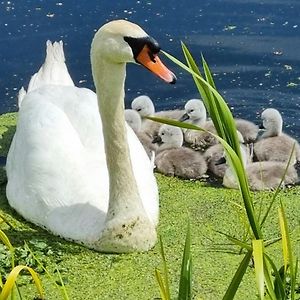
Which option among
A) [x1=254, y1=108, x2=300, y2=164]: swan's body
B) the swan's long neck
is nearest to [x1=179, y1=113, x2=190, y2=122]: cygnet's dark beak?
[x1=254, y1=108, x2=300, y2=164]: swan's body

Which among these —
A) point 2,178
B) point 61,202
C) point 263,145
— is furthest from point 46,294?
point 263,145

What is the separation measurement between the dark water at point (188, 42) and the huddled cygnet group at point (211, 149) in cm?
49

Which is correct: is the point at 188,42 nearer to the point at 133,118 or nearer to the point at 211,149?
the point at 133,118

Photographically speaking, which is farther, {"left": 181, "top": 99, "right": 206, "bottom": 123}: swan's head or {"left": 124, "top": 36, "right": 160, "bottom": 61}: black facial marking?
{"left": 181, "top": 99, "right": 206, "bottom": 123}: swan's head

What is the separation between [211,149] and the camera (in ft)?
20.1

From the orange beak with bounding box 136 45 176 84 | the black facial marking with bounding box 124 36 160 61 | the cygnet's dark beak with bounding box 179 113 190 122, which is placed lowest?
the cygnet's dark beak with bounding box 179 113 190 122

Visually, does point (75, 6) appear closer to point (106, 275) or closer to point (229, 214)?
point (229, 214)

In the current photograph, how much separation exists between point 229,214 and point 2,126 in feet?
7.64

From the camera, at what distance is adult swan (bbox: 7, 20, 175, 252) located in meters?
4.47

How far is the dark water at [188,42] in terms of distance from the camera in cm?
731

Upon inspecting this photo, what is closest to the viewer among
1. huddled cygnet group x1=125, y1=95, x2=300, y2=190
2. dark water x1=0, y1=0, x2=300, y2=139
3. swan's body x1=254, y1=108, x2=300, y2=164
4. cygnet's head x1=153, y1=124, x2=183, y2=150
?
huddled cygnet group x1=125, y1=95, x2=300, y2=190

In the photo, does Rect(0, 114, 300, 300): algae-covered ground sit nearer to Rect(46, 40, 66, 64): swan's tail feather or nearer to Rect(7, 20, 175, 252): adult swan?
Rect(7, 20, 175, 252): adult swan

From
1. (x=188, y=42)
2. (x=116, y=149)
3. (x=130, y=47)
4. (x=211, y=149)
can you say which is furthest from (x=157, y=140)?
(x=130, y=47)

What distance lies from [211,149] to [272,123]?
18.5 inches
